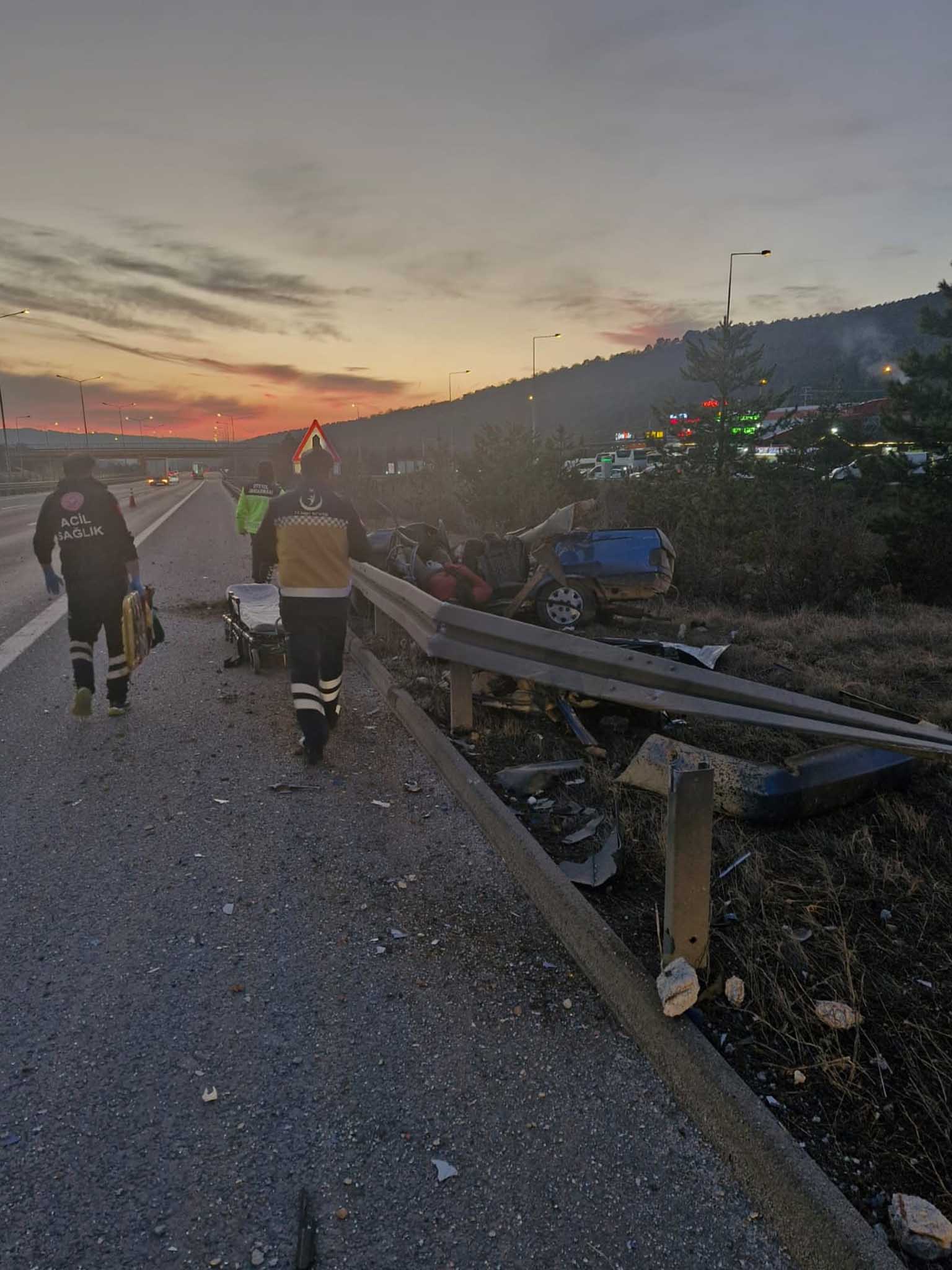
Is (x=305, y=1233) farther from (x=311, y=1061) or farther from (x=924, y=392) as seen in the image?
(x=924, y=392)

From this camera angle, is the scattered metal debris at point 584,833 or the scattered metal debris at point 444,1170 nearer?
the scattered metal debris at point 444,1170

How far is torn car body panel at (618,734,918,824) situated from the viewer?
377cm

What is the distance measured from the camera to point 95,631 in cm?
622

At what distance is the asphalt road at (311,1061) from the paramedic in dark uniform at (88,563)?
5.68 feet

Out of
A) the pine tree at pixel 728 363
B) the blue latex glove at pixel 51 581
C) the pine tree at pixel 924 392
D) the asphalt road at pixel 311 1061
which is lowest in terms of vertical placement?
the asphalt road at pixel 311 1061

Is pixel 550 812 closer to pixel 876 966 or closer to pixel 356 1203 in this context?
pixel 876 966

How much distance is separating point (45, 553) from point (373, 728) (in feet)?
9.72

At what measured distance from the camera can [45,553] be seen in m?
6.27

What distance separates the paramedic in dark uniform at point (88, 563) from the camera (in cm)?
604

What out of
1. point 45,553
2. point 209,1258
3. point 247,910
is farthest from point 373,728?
point 209,1258

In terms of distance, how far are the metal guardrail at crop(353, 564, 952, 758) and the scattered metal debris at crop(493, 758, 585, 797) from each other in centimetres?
51

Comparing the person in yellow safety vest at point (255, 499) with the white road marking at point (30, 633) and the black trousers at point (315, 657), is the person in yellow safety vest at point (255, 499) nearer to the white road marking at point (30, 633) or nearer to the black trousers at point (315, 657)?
the white road marking at point (30, 633)

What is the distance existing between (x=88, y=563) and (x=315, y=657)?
2.16 metres

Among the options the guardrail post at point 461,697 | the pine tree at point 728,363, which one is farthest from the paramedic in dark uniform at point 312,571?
the pine tree at point 728,363
